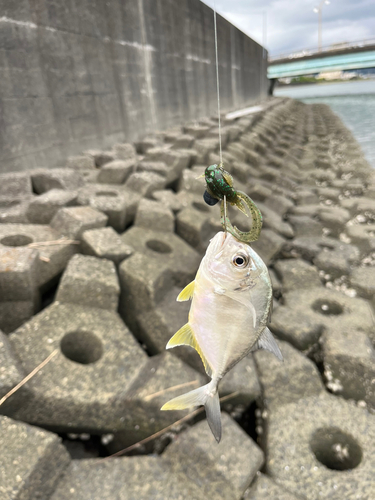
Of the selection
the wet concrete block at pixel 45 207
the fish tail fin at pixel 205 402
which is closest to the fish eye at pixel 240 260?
the fish tail fin at pixel 205 402

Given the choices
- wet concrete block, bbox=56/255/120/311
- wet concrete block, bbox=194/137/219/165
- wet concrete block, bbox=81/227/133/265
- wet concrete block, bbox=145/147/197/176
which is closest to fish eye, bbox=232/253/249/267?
wet concrete block, bbox=56/255/120/311

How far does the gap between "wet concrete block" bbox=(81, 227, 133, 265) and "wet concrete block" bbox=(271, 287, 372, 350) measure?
1.48m

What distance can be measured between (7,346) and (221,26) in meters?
19.5

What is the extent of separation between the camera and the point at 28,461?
156cm

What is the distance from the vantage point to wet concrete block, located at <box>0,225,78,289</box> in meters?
2.76

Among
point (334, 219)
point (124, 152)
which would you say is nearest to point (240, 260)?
point (334, 219)

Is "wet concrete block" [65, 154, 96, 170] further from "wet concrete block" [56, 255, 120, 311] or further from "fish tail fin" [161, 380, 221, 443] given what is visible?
"fish tail fin" [161, 380, 221, 443]

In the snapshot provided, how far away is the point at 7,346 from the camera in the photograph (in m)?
1.92

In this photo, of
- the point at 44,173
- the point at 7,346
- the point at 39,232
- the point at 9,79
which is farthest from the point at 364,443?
the point at 9,79

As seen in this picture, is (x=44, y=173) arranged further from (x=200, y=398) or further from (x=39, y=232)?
(x=200, y=398)

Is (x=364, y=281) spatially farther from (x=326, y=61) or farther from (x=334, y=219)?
(x=326, y=61)

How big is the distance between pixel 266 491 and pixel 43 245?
2.43m

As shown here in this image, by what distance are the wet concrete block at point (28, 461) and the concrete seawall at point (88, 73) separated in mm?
3982

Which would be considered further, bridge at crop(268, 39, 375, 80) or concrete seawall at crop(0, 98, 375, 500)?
bridge at crop(268, 39, 375, 80)
